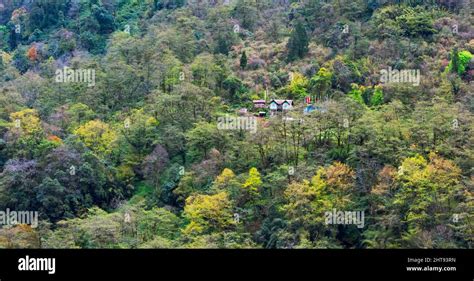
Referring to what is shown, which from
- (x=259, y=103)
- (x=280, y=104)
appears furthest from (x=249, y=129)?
(x=259, y=103)

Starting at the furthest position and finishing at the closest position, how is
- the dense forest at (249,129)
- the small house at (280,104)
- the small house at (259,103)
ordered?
the small house at (259,103) < the small house at (280,104) < the dense forest at (249,129)

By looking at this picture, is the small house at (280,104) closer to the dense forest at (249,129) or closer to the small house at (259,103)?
the dense forest at (249,129)

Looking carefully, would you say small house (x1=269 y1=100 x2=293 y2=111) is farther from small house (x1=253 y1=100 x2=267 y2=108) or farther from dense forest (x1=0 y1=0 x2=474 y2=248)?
small house (x1=253 y1=100 x2=267 y2=108)

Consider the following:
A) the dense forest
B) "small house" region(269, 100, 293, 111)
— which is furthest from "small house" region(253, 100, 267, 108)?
"small house" region(269, 100, 293, 111)

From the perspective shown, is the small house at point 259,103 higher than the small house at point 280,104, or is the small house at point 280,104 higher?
the small house at point 280,104

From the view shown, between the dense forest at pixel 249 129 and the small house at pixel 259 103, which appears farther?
the small house at pixel 259 103

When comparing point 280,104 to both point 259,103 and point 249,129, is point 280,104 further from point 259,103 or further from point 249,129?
point 249,129

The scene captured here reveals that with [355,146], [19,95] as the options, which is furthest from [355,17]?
[19,95]

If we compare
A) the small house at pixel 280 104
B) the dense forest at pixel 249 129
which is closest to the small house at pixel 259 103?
the dense forest at pixel 249 129
